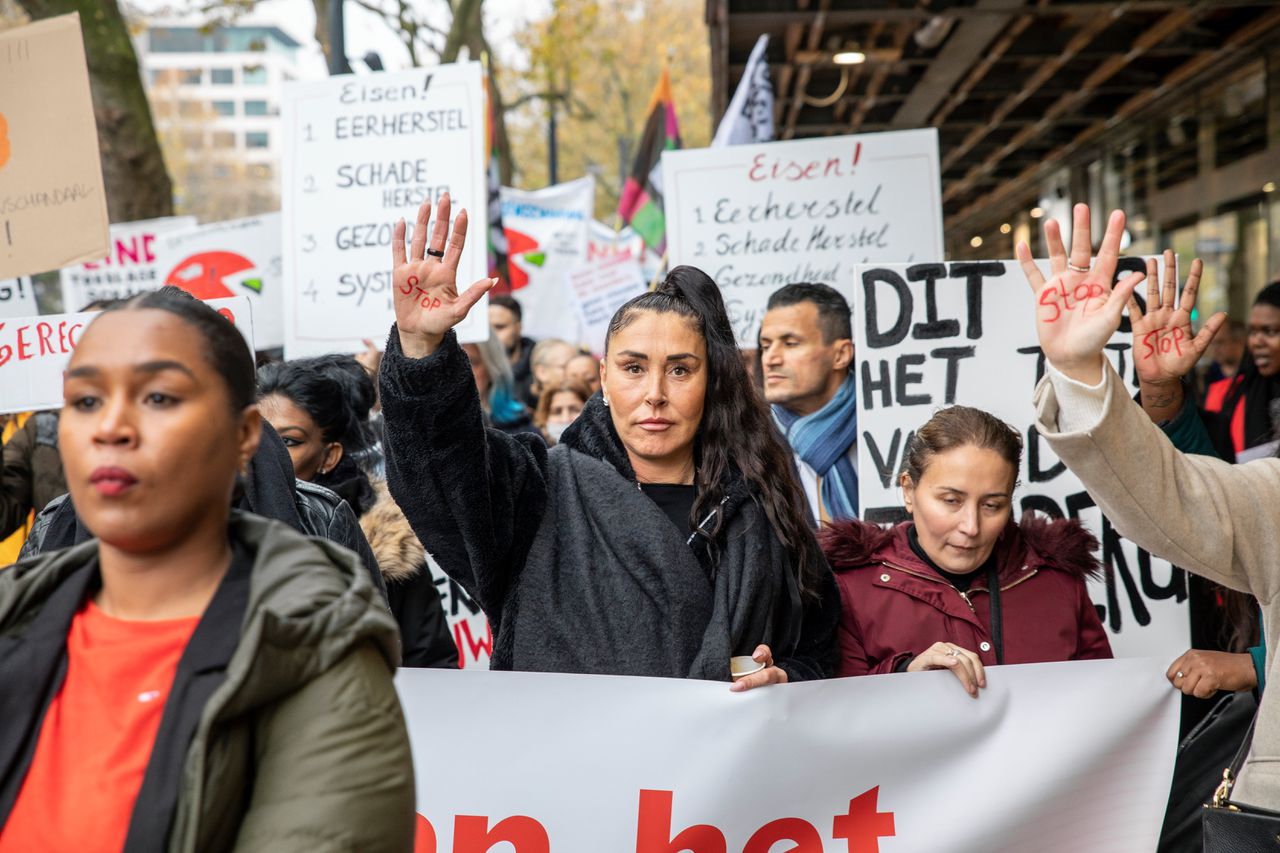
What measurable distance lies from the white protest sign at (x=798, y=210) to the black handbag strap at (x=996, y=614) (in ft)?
9.81

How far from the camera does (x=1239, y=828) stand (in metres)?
2.28

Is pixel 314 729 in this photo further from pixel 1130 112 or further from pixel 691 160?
pixel 1130 112

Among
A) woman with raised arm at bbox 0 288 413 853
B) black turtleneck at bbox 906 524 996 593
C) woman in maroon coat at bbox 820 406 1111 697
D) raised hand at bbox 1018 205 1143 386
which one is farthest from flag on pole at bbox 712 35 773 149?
woman with raised arm at bbox 0 288 413 853

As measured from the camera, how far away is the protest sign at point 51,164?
14.3 ft

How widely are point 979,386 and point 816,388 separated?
1.81ft

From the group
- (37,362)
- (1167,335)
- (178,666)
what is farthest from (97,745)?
(37,362)

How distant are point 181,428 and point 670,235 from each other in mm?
A: 5000

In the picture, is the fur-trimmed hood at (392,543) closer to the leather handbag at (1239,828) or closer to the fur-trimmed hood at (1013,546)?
the fur-trimmed hood at (1013,546)

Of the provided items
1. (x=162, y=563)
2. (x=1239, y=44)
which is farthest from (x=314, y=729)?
(x=1239, y=44)

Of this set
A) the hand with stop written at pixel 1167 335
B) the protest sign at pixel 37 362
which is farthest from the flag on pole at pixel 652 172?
the hand with stop written at pixel 1167 335

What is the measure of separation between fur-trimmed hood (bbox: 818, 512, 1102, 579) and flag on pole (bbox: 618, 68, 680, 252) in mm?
6085

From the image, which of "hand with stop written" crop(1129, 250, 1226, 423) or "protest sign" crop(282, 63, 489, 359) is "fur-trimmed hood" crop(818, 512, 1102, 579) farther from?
"protest sign" crop(282, 63, 489, 359)

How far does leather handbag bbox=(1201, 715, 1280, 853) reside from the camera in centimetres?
225

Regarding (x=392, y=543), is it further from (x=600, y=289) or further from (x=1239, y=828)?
(x=600, y=289)
